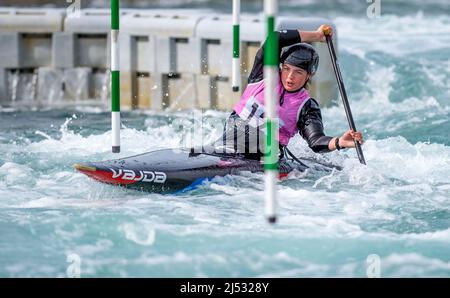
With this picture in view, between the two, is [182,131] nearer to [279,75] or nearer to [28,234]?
[279,75]

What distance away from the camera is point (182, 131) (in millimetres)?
10086

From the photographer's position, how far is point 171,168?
7.26 metres

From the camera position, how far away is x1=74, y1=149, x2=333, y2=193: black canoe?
7008mm

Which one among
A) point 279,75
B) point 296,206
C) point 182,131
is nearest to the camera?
point 296,206

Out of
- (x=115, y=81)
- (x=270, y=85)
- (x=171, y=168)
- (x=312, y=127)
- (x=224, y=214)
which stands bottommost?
(x=224, y=214)

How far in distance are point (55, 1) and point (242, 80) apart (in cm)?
1050

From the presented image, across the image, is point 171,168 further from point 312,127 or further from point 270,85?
point 270,85

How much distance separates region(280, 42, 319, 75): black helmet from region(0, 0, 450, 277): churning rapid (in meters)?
0.82

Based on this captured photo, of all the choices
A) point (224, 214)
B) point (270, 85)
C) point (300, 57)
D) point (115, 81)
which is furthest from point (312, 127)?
point (270, 85)

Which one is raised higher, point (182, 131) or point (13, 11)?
point (13, 11)

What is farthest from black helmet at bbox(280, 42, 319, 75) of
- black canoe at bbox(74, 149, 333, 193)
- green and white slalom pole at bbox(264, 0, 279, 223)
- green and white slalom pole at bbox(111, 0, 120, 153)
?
green and white slalom pole at bbox(264, 0, 279, 223)

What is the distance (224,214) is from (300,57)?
1.35 metres
